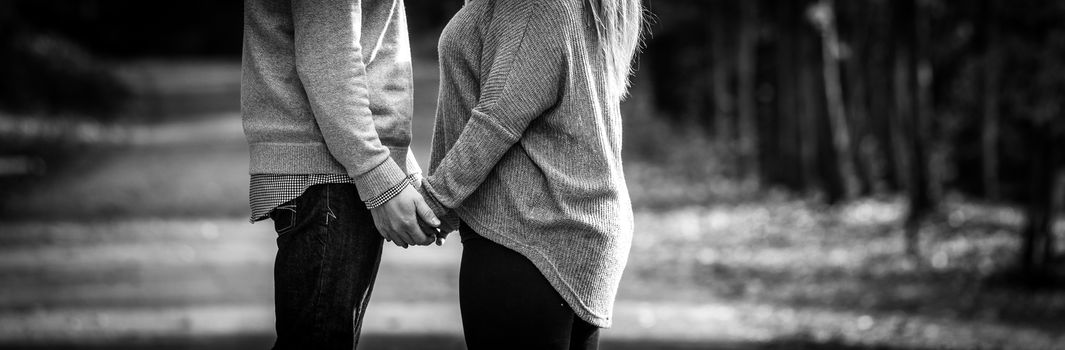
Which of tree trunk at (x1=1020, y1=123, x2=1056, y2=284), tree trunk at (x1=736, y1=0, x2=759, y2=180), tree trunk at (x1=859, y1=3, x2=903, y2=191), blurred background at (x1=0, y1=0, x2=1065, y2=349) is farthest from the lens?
tree trunk at (x1=736, y1=0, x2=759, y2=180)

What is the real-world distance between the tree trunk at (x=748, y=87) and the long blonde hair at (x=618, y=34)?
1388cm

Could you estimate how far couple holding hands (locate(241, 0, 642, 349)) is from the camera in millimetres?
2559

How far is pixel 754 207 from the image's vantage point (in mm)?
15016

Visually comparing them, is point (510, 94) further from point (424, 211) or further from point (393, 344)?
point (393, 344)

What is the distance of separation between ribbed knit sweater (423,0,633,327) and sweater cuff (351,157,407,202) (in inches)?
3.9

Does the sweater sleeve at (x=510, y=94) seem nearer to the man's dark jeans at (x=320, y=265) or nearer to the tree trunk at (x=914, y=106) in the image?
the man's dark jeans at (x=320, y=265)

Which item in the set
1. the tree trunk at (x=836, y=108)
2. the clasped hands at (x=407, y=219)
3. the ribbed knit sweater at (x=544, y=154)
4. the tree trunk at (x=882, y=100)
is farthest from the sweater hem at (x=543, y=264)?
the tree trunk at (x=836, y=108)

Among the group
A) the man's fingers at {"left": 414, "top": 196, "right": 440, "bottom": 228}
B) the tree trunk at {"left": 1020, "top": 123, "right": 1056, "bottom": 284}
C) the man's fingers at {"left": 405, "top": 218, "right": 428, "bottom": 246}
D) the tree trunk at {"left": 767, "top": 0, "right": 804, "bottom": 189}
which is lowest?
the man's fingers at {"left": 405, "top": 218, "right": 428, "bottom": 246}

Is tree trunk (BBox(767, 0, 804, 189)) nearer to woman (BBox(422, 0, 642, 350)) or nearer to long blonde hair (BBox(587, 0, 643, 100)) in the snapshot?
long blonde hair (BBox(587, 0, 643, 100))

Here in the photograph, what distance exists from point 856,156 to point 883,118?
59 cm

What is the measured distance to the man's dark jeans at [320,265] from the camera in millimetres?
2604

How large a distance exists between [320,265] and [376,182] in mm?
218

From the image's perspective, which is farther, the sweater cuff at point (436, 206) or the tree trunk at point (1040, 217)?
the tree trunk at point (1040, 217)

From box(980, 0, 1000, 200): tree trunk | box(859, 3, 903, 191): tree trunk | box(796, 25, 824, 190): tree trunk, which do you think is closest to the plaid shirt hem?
box(980, 0, 1000, 200): tree trunk
